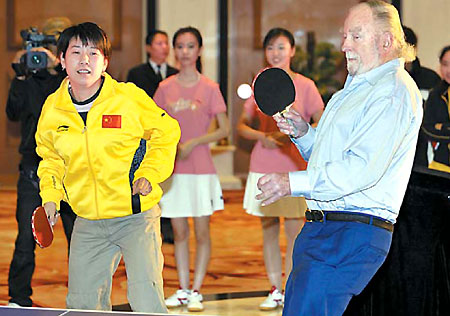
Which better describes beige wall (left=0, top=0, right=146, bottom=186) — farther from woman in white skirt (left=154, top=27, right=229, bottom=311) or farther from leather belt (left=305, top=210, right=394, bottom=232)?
leather belt (left=305, top=210, right=394, bottom=232)

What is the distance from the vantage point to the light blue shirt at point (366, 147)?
286cm

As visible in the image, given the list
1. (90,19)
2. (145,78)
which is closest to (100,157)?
(145,78)

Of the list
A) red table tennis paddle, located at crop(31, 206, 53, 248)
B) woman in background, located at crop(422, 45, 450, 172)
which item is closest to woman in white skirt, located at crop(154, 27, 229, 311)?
woman in background, located at crop(422, 45, 450, 172)

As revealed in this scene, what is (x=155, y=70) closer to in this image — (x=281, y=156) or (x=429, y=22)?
(x=281, y=156)

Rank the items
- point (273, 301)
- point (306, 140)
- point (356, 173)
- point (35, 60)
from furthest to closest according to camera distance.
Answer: point (273, 301) < point (35, 60) < point (306, 140) < point (356, 173)

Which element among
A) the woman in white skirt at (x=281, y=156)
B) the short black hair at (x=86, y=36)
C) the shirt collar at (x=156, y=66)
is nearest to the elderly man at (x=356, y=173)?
the short black hair at (x=86, y=36)

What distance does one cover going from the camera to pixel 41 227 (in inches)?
135

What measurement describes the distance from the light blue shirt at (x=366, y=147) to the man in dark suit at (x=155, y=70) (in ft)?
13.5

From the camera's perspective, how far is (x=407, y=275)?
158 inches

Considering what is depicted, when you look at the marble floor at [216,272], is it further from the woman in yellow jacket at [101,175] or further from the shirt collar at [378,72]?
the shirt collar at [378,72]

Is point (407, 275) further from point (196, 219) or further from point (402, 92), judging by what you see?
point (196, 219)

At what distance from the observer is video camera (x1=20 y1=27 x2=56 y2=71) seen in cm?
517

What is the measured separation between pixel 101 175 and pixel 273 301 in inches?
78.6

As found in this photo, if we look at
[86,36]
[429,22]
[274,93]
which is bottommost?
[274,93]
